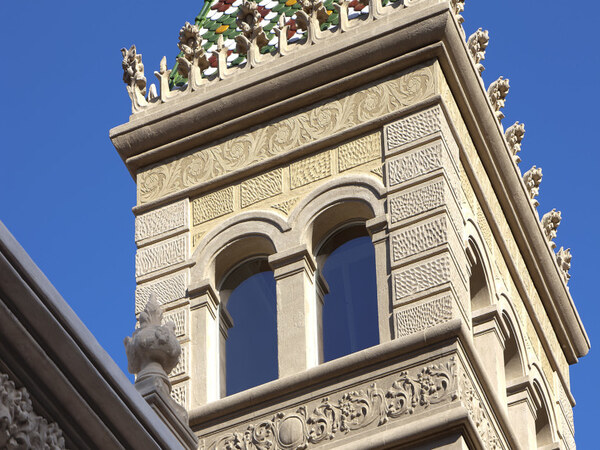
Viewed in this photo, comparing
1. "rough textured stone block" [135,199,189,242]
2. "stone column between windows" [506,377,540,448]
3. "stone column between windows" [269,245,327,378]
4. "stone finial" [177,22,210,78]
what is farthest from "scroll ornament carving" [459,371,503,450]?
"stone finial" [177,22,210,78]

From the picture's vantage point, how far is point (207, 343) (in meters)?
21.8

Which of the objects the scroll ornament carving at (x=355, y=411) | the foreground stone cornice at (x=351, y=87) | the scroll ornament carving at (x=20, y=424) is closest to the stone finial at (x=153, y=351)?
the scroll ornament carving at (x=20, y=424)

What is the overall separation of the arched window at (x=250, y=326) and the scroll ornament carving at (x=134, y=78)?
2853 millimetres

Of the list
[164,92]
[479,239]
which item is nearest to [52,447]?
[479,239]

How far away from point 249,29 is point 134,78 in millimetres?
1657

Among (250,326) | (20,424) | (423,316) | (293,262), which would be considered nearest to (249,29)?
(293,262)

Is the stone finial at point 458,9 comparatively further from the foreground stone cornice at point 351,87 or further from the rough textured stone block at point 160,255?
the rough textured stone block at point 160,255

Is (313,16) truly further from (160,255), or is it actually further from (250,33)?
(160,255)

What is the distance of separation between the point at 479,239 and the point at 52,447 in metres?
12.9

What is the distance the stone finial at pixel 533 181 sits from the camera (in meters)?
24.6

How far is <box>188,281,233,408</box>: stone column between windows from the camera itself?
70.2 ft

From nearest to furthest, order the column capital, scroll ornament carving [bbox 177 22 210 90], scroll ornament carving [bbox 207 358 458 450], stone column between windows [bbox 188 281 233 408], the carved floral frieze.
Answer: scroll ornament carving [bbox 207 358 458 450]
stone column between windows [bbox 188 281 233 408]
the column capital
the carved floral frieze
scroll ornament carving [bbox 177 22 210 90]

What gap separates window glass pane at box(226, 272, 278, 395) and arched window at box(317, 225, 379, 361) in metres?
0.67

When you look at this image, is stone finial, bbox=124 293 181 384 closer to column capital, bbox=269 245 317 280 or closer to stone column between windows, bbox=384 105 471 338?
stone column between windows, bbox=384 105 471 338
